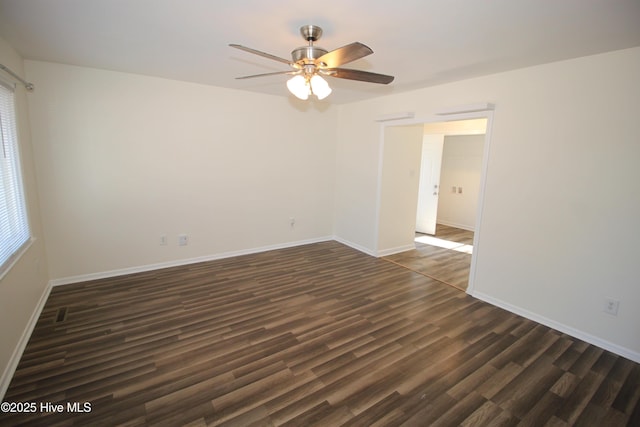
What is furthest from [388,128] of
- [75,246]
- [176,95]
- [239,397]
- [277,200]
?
[75,246]

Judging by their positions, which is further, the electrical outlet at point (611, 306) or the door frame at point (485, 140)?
the door frame at point (485, 140)

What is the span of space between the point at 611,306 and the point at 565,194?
102 centimetres

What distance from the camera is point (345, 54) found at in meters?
1.82

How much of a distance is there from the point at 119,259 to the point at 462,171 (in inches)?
271

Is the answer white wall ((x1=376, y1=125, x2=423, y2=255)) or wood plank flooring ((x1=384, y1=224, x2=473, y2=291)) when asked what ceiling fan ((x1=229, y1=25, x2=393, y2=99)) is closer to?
white wall ((x1=376, y1=125, x2=423, y2=255))

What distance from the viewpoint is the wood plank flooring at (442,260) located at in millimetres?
3984

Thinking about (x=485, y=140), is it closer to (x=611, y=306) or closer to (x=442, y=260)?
(x=611, y=306)

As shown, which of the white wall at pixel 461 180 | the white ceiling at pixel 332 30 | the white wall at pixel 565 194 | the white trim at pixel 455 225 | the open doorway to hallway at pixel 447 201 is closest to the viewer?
the white ceiling at pixel 332 30

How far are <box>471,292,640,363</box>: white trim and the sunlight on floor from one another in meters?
1.87

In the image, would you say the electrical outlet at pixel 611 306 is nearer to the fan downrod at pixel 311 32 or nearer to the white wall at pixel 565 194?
the white wall at pixel 565 194

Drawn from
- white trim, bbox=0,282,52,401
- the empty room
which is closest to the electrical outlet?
the empty room

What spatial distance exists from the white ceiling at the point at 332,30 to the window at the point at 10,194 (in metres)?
0.61

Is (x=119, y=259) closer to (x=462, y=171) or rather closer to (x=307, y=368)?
(x=307, y=368)

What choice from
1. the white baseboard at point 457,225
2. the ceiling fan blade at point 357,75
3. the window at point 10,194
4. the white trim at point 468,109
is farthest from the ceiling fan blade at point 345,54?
the white baseboard at point 457,225
